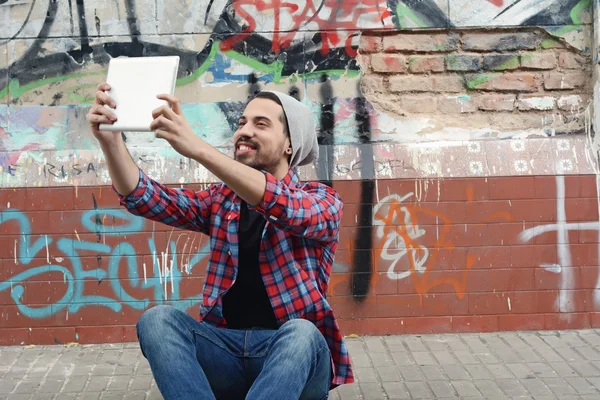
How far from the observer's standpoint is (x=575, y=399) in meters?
4.38

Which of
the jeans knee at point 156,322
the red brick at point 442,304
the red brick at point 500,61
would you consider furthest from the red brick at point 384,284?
the jeans knee at point 156,322

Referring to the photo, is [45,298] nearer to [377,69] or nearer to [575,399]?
[377,69]

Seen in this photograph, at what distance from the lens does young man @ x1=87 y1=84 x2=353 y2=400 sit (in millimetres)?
2518

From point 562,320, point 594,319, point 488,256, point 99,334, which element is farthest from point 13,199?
point 594,319

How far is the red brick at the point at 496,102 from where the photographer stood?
18.9 feet

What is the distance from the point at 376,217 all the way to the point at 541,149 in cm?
132

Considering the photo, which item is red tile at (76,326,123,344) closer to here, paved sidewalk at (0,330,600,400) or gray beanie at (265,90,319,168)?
paved sidewalk at (0,330,600,400)

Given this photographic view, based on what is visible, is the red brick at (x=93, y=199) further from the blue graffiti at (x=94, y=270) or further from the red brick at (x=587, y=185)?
the red brick at (x=587, y=185)

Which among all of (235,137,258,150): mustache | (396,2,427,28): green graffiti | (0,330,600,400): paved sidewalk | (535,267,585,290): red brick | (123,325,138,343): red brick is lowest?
(0,330,600,400): paved sidewalk

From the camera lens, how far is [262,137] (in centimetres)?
295

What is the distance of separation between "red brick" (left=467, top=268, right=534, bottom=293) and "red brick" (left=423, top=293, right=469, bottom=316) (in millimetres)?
108

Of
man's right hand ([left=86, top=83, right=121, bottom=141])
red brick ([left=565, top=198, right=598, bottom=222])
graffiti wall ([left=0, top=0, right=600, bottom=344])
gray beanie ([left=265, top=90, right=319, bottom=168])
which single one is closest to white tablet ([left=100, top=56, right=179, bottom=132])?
man's right hand ([left=86, top=83, right=121, bottom=141])

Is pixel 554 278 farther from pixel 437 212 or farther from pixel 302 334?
pixel 302 334

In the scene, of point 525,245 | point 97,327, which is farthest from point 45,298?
point 525,245
